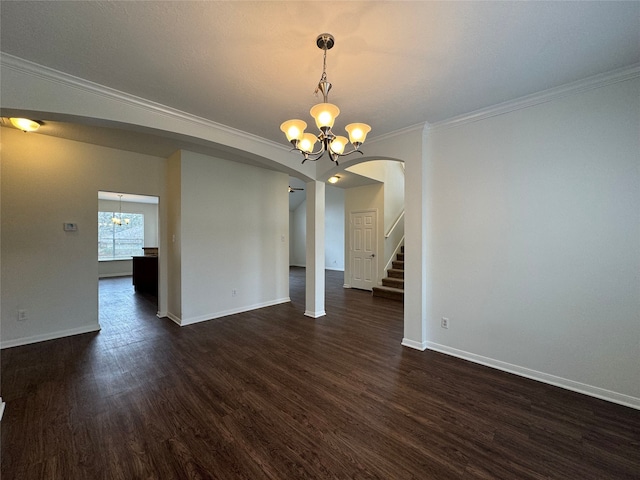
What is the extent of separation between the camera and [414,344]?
11.0 feet

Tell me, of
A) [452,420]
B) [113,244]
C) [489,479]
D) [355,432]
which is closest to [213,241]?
[355,432]

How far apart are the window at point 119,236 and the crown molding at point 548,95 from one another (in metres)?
11.0

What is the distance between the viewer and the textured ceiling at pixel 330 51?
63.2 inches

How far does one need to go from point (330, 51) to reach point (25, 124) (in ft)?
12.9

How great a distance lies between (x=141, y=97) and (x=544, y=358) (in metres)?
4.93

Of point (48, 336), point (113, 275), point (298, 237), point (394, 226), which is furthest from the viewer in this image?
point (298, 237)

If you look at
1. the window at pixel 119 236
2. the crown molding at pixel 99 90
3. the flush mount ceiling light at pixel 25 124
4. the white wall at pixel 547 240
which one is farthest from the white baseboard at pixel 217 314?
the window at pixel 119 236

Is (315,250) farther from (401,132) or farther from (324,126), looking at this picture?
(324,126)

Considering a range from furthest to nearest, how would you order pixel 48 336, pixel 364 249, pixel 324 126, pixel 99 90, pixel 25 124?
1. pixel 364 249
2. pixel 48 336
3. pixel 25 124
4. pixel 99 90
5. pixel 324 126

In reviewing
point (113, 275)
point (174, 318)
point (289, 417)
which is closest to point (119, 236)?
point (113, 275)

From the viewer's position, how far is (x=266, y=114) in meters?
2.96

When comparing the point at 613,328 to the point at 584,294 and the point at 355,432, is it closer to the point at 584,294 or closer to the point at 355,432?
the point at 584,294

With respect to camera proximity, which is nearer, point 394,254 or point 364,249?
point 394,254

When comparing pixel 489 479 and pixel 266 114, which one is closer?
pixel 489 479
